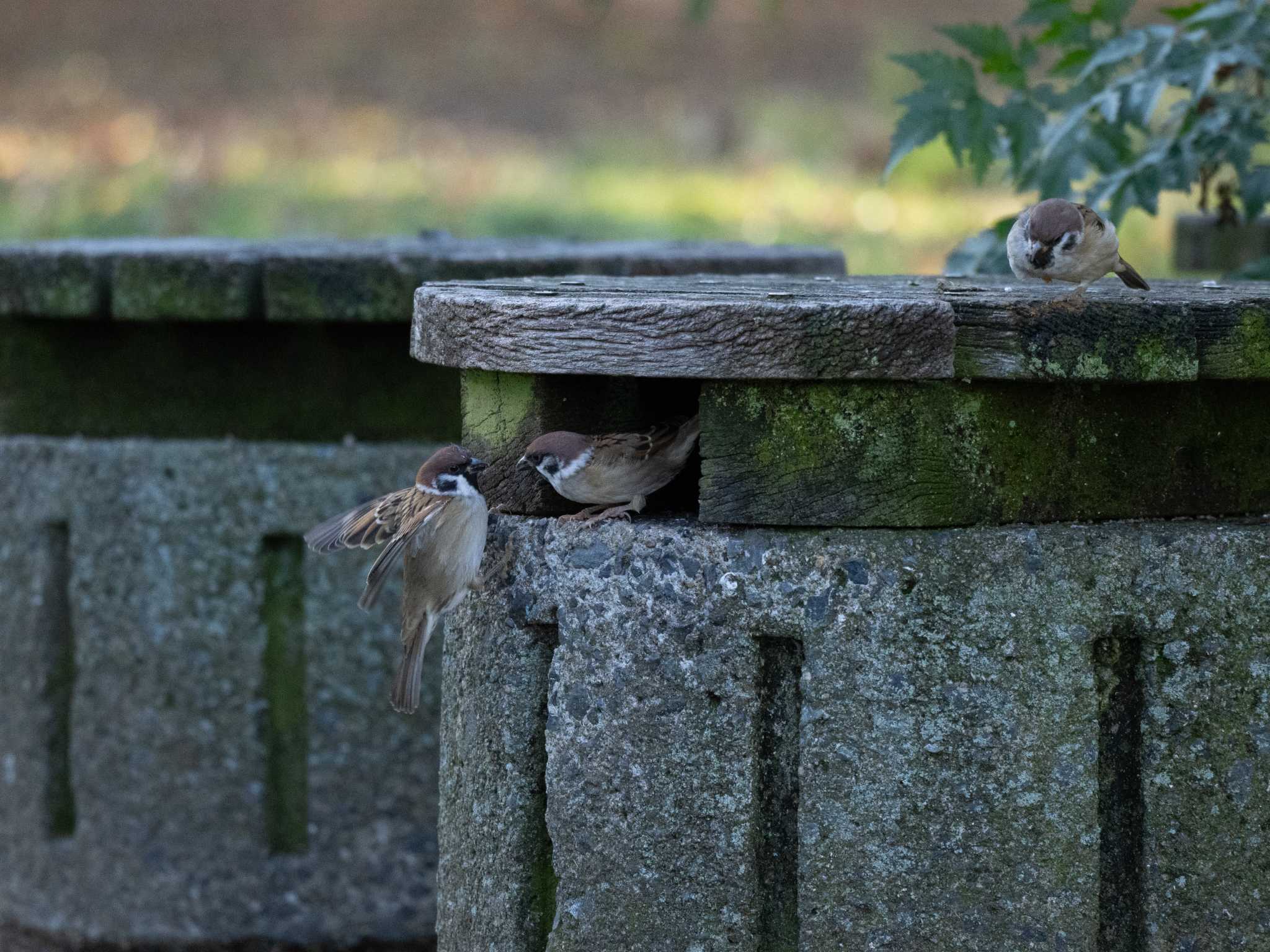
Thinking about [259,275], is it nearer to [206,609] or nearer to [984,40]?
[206,609]

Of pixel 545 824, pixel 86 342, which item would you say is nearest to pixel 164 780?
pixel 86 342

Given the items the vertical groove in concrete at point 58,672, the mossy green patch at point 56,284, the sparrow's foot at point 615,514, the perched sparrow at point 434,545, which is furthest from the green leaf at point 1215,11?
the vertical groove in concrete at point 58,672

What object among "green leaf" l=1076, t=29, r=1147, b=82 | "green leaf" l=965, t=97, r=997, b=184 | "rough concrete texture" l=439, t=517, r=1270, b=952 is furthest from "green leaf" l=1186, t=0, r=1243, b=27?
"rough concrete texture" l=439, t=517, r=1270, b=952

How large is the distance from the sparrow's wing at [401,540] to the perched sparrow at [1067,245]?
40.4 inches

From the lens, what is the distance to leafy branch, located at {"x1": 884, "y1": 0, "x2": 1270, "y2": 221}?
366cm

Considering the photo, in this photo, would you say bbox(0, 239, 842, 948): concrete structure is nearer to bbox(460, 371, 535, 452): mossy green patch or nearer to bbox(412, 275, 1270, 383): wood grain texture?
bbox(460, 371, 535, 452): mossy green patch

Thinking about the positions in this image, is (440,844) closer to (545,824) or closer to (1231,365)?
(545,824)

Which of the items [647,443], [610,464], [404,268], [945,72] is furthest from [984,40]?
[610,464]

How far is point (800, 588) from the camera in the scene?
2.44 meters

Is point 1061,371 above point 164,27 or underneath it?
underneath

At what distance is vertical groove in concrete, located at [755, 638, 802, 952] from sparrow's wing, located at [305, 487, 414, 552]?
0.72 meters

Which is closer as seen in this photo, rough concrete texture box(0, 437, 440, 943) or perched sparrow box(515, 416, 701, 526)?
perched sparrow box(515, 416, 701, 526)

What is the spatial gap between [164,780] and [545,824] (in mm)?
1798

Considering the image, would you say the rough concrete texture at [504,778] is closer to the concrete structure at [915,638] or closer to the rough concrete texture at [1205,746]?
the concrete structure at [915,638]
